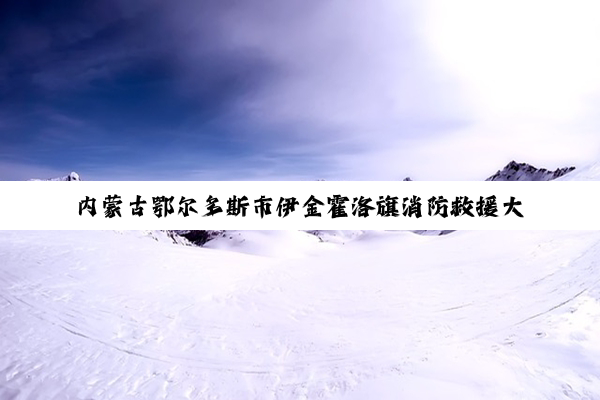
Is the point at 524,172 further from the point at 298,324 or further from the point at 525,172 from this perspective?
the point at 298,324

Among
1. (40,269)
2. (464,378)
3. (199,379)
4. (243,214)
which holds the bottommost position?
(199,379)

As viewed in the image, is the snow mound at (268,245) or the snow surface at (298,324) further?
the snow mound at (268,245)

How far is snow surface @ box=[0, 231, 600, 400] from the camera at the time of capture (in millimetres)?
14422

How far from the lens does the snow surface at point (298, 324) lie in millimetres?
14422

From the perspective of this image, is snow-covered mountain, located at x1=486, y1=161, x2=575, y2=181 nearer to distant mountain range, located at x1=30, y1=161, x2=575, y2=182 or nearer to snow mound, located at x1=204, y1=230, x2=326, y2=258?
distant mountain range, located at x1=30, y1=161, x2=575, y2=182

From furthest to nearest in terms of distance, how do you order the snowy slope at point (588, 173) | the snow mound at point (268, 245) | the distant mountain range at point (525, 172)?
the distant mountain range at point (525, 172), the snow mound at point (268, 245), the snowy slope at point (588, 173)

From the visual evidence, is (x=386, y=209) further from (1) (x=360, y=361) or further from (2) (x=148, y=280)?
(2) (x=148, y=280)

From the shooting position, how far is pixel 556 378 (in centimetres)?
1305

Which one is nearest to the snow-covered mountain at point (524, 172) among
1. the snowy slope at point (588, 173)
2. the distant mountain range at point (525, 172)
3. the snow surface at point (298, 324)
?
the distant mountain range at point (525, 172)

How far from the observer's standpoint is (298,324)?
21.3 meters

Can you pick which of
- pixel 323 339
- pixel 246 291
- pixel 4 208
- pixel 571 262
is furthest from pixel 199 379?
pixel 571 262

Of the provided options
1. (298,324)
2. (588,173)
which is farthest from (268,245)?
(588,173)

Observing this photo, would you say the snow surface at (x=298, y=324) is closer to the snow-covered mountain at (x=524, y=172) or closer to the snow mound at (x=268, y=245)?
the snow mound at (x=268, y=245)

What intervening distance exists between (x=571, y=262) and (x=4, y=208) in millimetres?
32859
